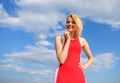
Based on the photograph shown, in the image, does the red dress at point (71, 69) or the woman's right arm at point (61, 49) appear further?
the red dress at point (71, 69)

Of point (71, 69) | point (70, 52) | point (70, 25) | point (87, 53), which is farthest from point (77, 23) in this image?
point (87, 53)

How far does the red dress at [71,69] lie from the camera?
686 cm

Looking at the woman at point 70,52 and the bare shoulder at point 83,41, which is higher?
the bare shoulder at point 83,41

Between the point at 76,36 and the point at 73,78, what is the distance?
44.4 inches

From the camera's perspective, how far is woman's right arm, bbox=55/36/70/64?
22.2 feet

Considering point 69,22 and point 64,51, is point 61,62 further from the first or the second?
point 69,22

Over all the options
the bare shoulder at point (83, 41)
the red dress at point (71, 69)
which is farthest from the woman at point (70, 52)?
the bare shoulder at point (83, 41)

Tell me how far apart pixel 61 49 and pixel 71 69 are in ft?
1.82

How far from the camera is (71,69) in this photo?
6.94 metres

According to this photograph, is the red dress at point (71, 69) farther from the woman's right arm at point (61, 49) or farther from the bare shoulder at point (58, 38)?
the bare shoulder at point (58, 38)

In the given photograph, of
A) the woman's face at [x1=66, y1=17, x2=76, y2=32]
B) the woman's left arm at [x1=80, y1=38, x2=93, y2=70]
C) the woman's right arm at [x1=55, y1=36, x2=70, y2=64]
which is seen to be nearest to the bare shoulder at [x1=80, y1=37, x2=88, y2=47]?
the woman's left arm at [x1=80, y1=38, x2=93, y2=70]

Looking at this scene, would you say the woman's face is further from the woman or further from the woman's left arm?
the woman's left arm

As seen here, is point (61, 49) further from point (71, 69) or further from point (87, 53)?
point (87, 53)

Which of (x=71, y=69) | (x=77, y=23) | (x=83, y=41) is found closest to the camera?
(x=71, y=69)
